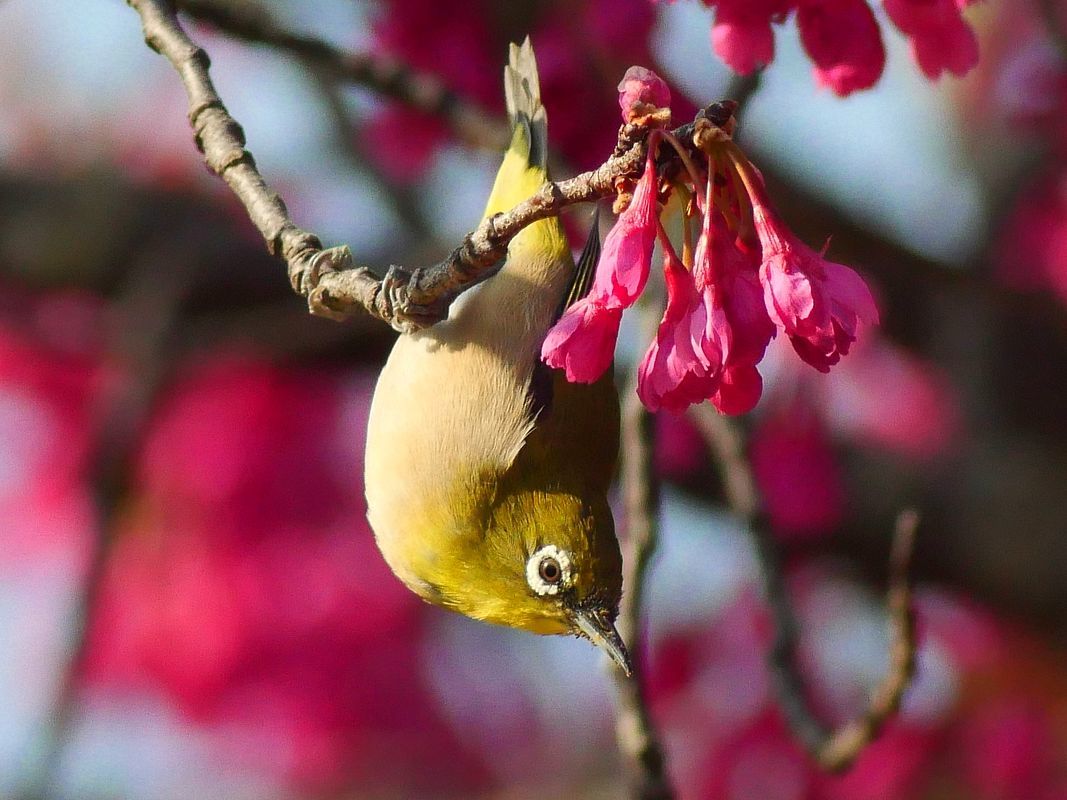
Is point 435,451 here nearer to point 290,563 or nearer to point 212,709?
point 290,563

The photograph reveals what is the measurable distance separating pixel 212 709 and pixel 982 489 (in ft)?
9.99

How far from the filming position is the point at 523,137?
2496 millimetres

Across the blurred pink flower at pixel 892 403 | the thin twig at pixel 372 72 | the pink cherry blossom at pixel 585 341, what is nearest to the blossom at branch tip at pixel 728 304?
the pink cherry blossom at pixel 585 341

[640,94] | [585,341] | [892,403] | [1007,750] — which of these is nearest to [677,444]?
[892,403]

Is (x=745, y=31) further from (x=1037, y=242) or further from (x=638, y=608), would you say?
(x=1037, y=242)

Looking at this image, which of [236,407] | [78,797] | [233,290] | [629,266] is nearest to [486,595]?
[629,266]

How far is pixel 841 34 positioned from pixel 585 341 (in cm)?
64

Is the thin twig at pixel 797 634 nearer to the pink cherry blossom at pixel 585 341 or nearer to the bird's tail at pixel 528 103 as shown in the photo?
the bird's tail at pixel 528 103

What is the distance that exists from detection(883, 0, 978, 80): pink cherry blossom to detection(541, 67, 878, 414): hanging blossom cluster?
0.52 metres

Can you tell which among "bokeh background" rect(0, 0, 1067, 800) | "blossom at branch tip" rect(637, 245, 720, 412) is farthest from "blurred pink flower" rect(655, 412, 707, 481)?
"blossom at branch tip" rect(637, 245, 720, 412)

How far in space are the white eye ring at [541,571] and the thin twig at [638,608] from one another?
0.25m

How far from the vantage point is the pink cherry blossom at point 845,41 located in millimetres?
1680

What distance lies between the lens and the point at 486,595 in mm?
2111

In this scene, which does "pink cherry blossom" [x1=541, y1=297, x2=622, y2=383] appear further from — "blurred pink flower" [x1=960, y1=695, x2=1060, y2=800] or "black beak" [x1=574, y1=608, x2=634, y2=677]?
"blurred pink flower" [x1=960, y1=695, x2=1060, y2=800]
